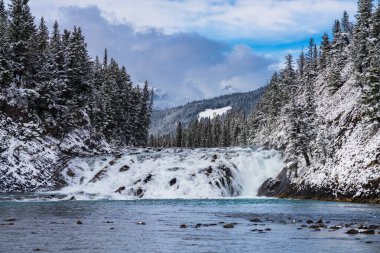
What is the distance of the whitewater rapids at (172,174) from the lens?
6275 cm

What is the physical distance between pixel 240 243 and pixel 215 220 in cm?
1108

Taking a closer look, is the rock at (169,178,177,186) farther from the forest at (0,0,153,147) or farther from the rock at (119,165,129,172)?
the forest at (0,0,153,147)

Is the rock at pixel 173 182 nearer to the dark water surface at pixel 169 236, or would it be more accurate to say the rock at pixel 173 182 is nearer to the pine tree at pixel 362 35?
the dark water surface at pixel 169 236

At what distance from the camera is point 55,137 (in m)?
73.2

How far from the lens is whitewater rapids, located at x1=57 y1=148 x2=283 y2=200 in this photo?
62.8 meters

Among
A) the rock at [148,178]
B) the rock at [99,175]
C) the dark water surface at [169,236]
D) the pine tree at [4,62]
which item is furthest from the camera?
the pine tree at [4,62]

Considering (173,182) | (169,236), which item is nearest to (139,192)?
(173,182)

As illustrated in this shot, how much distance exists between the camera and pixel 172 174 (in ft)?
219

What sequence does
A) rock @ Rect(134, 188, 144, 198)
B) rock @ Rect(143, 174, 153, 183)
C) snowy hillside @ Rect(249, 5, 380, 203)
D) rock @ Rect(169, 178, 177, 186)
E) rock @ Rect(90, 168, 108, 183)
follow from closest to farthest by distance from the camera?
1. snowy hillside @ Rect(249, 5, 380, 203)
2. rock @ Rect(134, 188, 144, 198)
3. rock @ Rect(169, 178, 177, 186)
4. rock @ Rect(143, 174, 153, 183)
5. rock @ Rect(90, 168, 108, 183)

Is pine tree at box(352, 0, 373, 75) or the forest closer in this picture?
the forest

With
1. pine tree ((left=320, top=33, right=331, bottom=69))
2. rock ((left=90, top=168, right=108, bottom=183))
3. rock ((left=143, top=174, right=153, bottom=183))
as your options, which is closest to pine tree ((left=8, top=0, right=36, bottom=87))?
rock ((left=90, top=168, right=108, bottom=183))

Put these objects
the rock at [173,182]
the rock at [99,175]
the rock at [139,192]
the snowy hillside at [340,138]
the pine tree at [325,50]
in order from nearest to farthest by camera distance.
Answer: the snowy hillside at [340,138] < the rock at [139,192] < the rock at [173,182] < the rock at [99,175] < the pine tree at [325,50]

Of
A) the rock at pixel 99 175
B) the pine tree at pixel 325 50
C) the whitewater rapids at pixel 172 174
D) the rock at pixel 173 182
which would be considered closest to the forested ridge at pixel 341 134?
the whitewater rapids at pixel 172 174

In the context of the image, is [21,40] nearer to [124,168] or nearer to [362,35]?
[124,168]
